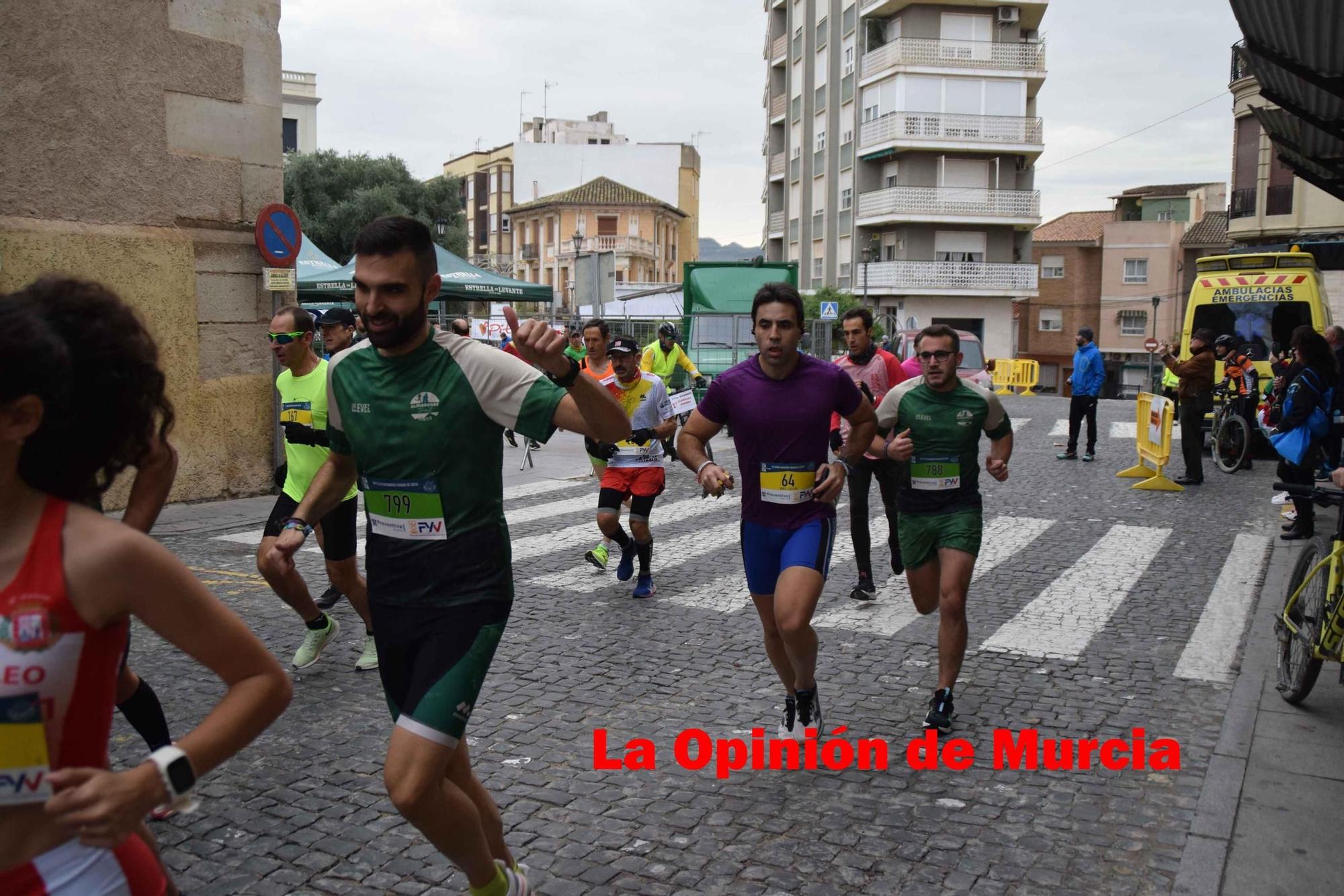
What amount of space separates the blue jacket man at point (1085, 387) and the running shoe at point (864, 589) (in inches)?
371

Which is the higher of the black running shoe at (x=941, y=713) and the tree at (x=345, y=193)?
the tree at (x=345, y=193)

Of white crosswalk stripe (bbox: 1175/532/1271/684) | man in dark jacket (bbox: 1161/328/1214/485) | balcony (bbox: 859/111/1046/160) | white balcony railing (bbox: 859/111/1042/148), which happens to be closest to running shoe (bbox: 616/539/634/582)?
white crosswalk stripe (bbox: 1175/532/1271/684)

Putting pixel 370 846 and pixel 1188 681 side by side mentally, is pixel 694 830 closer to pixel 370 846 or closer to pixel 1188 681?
pixel 370 846

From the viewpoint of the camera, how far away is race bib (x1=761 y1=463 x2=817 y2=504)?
5.31 metres

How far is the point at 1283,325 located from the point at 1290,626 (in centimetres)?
1235

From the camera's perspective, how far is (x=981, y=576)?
960cm

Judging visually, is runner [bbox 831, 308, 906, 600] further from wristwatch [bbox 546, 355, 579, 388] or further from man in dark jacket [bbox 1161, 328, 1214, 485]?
man in dark jacket [bbox 1161, 328, 1214, 485]

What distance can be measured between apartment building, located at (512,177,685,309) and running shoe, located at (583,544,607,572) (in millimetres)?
72370

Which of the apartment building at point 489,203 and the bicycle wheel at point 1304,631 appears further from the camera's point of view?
the apartment building at point 489,203

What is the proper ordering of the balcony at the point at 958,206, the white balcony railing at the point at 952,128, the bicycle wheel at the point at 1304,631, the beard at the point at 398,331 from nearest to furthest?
the beard at the point at 398,331
the bicycle wheel at the point at 1304,631
the white balcony railing at the point at 952,128
the balcony at the point at 958,206

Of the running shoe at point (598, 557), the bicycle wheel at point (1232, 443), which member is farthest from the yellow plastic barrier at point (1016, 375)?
the running shoe at point (598, 557)

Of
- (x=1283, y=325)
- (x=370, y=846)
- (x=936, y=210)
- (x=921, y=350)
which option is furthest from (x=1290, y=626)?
(x=936, y=210)

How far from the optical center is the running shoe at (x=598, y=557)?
9477mm

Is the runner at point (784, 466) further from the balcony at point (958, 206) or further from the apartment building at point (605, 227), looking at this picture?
the apartment building at point (605, 227)
